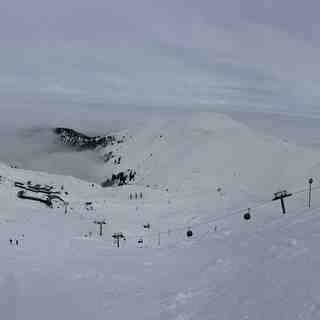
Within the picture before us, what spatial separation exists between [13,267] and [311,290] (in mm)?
Result: 14378

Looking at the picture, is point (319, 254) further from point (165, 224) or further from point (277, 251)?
point (165, 224)

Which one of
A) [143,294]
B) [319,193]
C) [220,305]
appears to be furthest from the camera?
[319,193]

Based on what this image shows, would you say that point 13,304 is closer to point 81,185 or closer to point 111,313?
point 111,313

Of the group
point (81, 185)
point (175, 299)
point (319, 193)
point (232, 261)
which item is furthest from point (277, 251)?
point (81, 185)

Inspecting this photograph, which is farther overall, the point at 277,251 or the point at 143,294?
the point at 277,251

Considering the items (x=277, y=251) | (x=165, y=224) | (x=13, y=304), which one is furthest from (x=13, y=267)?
(x=165, y=224)

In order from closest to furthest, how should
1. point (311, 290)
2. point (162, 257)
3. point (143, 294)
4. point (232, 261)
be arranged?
point (311, 290), point (143, 294), point (232, 261), point (162, 257)

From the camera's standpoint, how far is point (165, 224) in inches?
2483

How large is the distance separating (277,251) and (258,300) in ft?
17.9

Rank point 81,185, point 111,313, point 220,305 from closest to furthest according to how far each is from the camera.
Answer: point 220,305, point 111,313, point 81,185

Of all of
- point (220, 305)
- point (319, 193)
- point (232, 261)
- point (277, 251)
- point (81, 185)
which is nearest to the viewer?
point (220, 305)

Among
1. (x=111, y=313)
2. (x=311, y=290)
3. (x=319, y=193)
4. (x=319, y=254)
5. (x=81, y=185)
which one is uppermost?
(x=81, y=185)

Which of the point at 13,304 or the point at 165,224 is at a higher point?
the point at 165,224

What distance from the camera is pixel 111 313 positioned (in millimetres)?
13938
